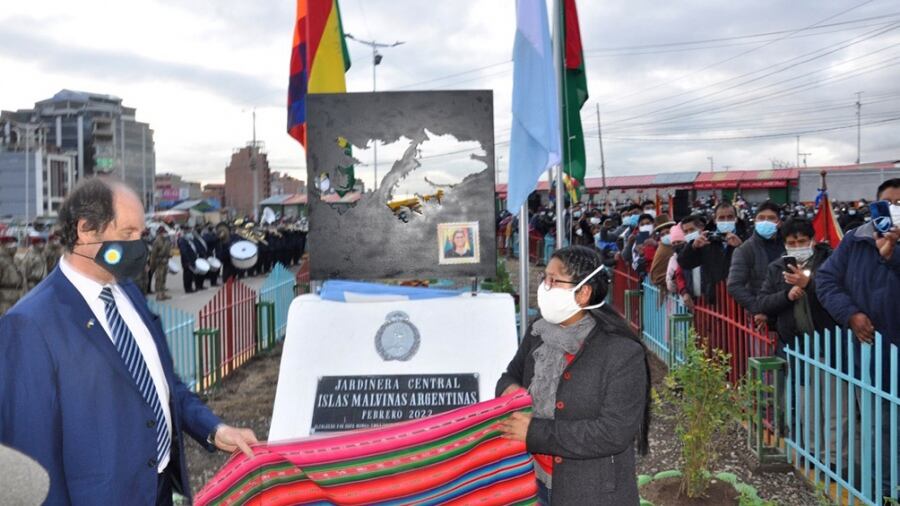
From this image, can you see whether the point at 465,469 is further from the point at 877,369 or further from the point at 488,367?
the point at 877,369

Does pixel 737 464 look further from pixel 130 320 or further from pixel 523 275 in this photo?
pixel 130 320

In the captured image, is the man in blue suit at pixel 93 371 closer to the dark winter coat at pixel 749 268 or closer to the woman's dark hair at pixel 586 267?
the woman's dark hair at pixel 586 267

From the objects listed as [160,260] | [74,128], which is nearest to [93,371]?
[160,260]

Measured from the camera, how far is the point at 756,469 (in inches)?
219

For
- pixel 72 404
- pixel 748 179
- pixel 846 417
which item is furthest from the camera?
pixel 748 179

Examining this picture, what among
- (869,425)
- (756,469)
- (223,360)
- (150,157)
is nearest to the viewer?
(869,425)

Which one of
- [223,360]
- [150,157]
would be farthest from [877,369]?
[150,157]

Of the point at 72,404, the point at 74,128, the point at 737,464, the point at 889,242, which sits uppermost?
the point at 74,128

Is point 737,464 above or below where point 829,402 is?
below

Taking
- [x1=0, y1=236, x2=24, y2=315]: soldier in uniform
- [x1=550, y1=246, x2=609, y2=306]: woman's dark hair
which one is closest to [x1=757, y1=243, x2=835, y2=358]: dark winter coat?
[x1=550, y1=246, x2=609, y2=306]: woman's dark hair

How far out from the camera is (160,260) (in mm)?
18250

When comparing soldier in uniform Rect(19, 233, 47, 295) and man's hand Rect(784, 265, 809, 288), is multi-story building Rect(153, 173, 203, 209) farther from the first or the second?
man's hand Rect(784, 265, 809, 288)

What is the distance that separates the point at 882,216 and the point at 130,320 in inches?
176

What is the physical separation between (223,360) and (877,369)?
731cm
